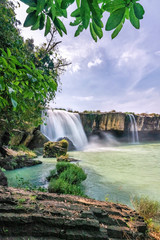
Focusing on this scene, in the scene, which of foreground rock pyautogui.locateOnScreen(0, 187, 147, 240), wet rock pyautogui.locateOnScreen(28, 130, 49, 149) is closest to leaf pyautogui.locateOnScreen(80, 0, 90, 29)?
foreground rock pyautogui.locateOnScreen(0, 187, 147, 240)

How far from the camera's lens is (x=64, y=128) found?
2222 cm

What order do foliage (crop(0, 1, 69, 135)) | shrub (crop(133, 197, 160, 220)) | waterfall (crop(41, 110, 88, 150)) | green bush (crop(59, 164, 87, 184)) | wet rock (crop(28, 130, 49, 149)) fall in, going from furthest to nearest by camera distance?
waterfall (crop(41, 110, 88, 150))
wet rock (crop(28, 130, 49, 149))
green bush (crop(59, 164, 87, 184))
shrub (crop(133, 197, 160, 220))
foliage (crop(0, 1, 69, 135))

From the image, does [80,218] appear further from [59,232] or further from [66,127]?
[66,127]

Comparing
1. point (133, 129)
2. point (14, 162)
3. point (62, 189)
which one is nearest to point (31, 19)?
point (62, 189)

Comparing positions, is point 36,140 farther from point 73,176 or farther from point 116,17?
point 116,17

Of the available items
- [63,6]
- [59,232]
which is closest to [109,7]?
[63,6]

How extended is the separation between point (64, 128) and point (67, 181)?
1709 cm

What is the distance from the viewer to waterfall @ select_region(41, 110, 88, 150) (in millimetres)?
20047

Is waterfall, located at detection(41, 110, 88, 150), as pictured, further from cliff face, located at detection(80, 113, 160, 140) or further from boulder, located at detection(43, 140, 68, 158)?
boulder, located at detection(43, 140, 68, 158)

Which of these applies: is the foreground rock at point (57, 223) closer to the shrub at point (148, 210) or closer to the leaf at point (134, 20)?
the shrub at point (148, 210)

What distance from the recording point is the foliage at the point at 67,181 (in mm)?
4652

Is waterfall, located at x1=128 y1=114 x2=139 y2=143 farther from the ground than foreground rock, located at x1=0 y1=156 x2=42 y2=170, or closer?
farther from the ground

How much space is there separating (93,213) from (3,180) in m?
3.66

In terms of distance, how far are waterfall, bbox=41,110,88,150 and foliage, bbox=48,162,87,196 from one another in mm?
12964
